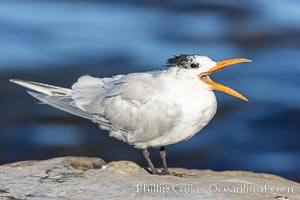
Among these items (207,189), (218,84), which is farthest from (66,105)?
(207,189)

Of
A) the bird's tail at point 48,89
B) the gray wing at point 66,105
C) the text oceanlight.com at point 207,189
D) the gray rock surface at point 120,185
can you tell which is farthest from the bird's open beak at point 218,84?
the bird's tail at point 48,89

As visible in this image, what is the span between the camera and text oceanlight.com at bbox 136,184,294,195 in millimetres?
5707

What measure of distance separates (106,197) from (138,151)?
4552mm

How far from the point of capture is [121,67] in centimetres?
1212

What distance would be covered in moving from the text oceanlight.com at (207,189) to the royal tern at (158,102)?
2.19ft

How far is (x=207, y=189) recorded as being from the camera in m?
5.82

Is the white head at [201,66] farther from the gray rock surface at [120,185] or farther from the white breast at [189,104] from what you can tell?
the gray rock surface at [120,185]

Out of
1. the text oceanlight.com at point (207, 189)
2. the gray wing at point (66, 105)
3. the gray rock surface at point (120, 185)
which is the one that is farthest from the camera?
the gray wing at point (66, 105)

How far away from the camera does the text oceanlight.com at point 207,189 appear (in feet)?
18.7

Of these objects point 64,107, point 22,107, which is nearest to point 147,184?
point 64,107

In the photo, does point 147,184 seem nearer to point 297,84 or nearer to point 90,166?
point 90,166

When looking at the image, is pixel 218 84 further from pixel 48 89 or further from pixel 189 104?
pixel 48 89

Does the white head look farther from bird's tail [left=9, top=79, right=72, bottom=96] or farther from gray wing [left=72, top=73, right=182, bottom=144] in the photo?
bird's tail [left=9, top=79, right=72, bottom=96]

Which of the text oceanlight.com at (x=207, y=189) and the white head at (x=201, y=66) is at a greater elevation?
the white head at (x=201, y=66)
